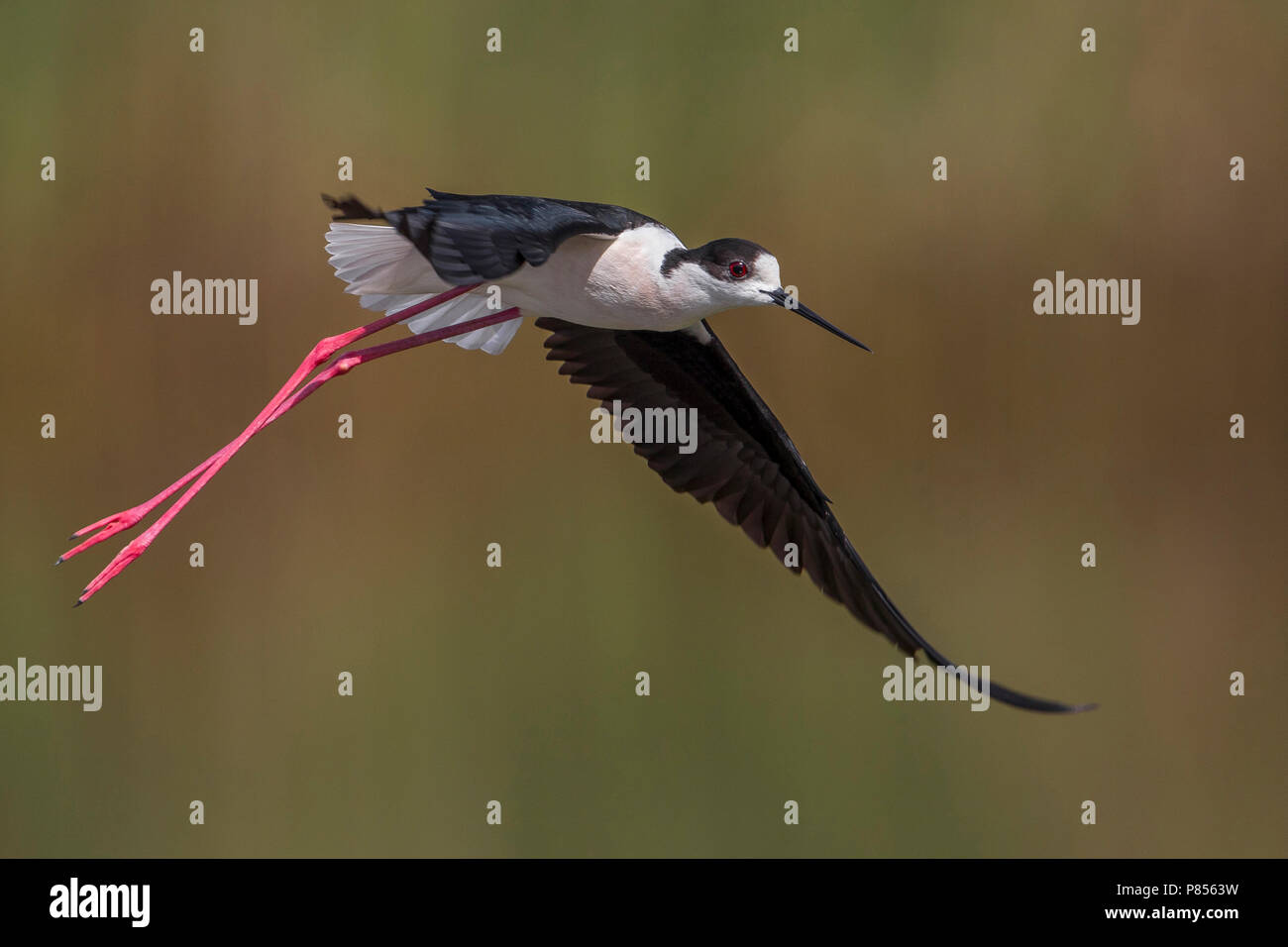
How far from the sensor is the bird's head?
594cm

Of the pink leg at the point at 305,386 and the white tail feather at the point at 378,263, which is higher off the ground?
the white tail feather at the point at 378,263

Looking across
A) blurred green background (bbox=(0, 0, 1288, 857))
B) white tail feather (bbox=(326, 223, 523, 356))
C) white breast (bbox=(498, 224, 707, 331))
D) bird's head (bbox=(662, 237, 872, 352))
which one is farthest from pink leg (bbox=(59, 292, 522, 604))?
blurred green background (bbox=(0, 0, 1288, 857))

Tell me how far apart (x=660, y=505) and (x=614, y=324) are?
906 cm

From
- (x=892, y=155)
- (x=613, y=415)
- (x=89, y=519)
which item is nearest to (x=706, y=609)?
(x=892, y=155)

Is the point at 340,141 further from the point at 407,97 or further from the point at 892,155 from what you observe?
the point at 892,155

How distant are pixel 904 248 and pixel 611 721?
425 cm

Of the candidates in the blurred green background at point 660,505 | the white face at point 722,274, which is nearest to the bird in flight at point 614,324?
the white face at point 722,274

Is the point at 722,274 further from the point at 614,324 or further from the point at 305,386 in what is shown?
the point at 305,386

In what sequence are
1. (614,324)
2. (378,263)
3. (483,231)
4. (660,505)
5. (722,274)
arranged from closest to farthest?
(483,231) → (722,274) → (614,324) → (378,263) → (660,505)

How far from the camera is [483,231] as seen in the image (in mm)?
5293

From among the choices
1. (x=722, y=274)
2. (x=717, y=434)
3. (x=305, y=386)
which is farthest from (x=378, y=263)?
(x=717, y=434)

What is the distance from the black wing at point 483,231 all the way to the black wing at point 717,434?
1.30 m

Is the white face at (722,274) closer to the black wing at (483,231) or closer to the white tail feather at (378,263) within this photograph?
the black wing at (483,231)

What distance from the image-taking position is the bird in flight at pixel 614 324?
5.46 metres
